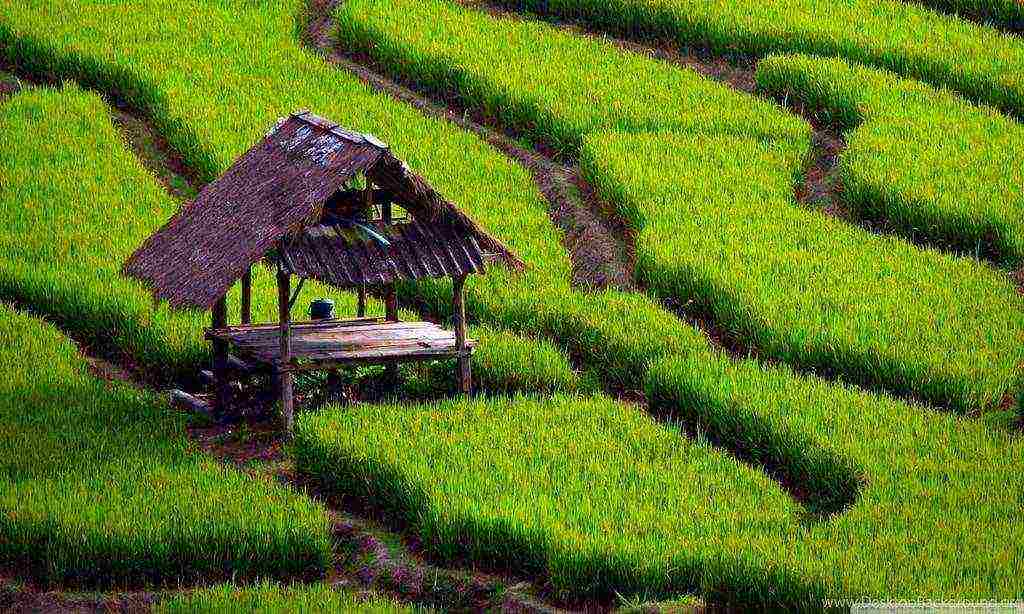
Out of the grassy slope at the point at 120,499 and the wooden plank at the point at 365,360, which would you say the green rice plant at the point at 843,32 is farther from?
the grassy slope at the point at 120,499

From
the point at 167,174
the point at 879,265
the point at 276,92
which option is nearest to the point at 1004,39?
the point at 879,265

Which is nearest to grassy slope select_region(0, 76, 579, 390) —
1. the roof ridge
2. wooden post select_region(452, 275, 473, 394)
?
wooden post select_region(452, 275, 473, 394)

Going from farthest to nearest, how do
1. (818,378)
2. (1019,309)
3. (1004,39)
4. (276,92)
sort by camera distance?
(1004,39)
(276,92)
(1019,309)
(818,378)

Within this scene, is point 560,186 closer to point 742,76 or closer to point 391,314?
point 742,76

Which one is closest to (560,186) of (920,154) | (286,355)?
(920,154)

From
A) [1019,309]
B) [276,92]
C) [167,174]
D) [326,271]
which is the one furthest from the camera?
[276,92]

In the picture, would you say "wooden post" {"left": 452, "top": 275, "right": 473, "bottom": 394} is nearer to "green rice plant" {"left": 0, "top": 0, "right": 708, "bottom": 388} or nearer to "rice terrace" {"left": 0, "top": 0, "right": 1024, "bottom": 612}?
"rice terrace" {"left": 0, "top": 0, "right": 1024, "bottom": 612}

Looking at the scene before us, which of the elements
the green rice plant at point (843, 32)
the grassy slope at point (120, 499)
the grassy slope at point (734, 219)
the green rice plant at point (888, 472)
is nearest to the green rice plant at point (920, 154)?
the grassy slope at point (734, 219)

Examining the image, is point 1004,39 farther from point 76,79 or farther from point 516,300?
point 76,79
